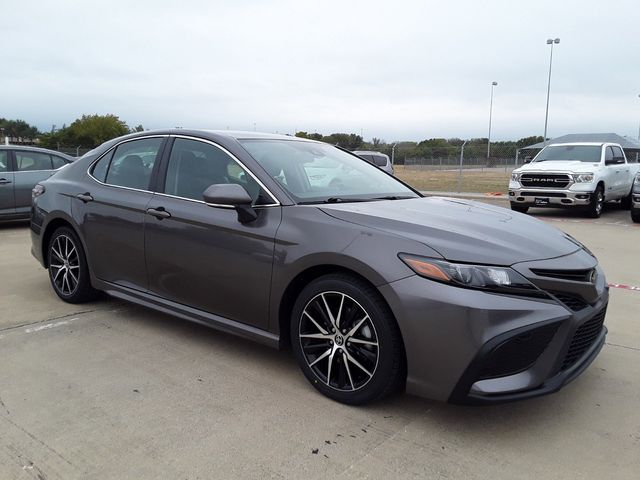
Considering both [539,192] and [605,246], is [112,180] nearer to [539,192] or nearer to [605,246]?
[605,246]

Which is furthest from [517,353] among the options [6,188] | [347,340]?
[6,188]

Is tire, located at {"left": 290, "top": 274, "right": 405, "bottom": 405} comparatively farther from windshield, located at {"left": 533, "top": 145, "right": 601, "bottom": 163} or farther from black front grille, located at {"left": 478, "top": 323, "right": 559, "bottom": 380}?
windshield, located at {"left": 533, "top": 145, "right": 601, "bottom": 163}

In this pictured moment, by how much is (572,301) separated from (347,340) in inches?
46.6

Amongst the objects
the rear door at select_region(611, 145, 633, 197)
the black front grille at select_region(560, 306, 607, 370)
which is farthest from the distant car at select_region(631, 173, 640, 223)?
the black front grille at select_region(560, 306, 607, 370)

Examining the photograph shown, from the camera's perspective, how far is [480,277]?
A: 2.71m

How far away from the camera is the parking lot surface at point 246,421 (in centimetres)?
255

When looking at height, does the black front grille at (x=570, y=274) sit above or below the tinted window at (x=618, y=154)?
below

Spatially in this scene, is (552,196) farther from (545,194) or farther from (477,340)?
(477,340)

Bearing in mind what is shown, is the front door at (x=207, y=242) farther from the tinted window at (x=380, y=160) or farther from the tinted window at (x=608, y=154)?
the tinted window at (x=608, y=154)

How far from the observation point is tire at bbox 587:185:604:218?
1254 centimetres

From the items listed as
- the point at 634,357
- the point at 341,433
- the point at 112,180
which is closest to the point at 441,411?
the point at 341,433

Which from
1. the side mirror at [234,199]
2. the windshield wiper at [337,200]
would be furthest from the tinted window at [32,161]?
the windshield wiper at [337,200]

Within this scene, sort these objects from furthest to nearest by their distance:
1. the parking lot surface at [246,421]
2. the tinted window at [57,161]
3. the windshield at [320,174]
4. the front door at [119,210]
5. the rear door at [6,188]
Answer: the tinted window at [57,161]
the rear door at [6,188]
the front door at [119,210]
the windshield at [320,174]
the parking lot surface at [246,421]

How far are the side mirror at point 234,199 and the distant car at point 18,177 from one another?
770cm
